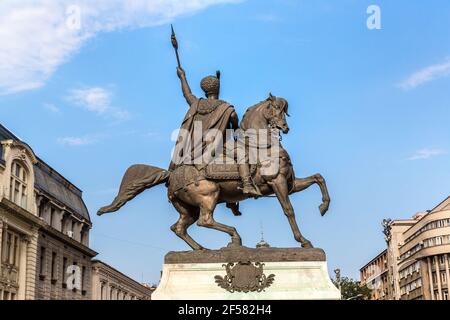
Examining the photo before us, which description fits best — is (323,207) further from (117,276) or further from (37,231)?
(117,276)

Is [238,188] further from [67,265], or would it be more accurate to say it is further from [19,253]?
[67,265]

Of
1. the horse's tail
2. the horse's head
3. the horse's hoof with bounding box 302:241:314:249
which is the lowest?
the horse's hoof with bounding box 302:241:314:249

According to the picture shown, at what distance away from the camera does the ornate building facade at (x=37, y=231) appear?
39503 mm

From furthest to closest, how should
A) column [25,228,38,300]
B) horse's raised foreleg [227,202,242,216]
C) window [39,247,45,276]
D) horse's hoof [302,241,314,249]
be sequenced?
window [39,247,45,276] < column [25,228,38,300] < horse's raised foreleg [227,202,242,216] < horse's hoof [302,241,314,249]

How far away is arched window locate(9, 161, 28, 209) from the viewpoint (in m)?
40.6

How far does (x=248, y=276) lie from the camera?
34.1 feet

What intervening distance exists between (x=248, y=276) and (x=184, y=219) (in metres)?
1.98

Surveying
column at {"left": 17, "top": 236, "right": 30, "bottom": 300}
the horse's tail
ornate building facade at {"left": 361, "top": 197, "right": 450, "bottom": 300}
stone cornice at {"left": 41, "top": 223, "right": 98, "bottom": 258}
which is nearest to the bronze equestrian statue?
the horse's tail

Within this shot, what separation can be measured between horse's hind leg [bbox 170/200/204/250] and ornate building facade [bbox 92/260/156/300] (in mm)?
40393

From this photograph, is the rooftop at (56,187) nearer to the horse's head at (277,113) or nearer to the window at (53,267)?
the window at (53,267)

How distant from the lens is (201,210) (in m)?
11.3

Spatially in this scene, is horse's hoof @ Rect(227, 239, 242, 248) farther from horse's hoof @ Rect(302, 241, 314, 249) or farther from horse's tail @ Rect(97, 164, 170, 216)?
horse's tail @ Rect(97, 164, 170, 216)
